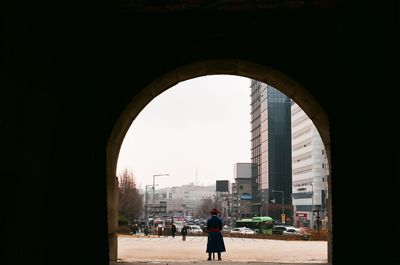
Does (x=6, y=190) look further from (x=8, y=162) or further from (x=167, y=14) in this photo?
(x=167, y=14)

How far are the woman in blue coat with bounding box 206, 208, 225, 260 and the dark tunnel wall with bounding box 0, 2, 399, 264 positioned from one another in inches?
208

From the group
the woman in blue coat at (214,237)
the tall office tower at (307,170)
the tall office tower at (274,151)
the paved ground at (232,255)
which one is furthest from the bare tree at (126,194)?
the woman in blue coat at (214,237)

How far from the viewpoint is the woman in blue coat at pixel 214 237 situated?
47.8 ft

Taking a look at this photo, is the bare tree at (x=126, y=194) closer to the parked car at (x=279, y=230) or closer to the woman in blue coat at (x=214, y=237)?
the parked car at (x=279, y=230)

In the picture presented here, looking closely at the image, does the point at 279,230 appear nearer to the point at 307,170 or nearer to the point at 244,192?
the point at 307,170

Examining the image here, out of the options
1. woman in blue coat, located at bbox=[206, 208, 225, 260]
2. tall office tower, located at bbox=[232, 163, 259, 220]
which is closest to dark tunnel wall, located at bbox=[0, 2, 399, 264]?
woman in blue coat, located at bbox=[206, 208, 225, 260]

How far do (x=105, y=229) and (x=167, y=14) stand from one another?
3.37 metres

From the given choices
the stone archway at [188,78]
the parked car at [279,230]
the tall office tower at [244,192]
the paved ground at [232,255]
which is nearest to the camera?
the stone archway at [188,78]

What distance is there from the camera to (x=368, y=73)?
7539 mm

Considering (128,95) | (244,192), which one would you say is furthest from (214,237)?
(244,192)

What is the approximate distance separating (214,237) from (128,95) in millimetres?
5543

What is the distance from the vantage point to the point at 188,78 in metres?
11.4

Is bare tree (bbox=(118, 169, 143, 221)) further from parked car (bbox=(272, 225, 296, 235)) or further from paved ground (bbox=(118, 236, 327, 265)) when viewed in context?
paved ground (bbox=(118, 236, 327, 265))

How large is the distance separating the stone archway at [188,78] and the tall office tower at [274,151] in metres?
131
